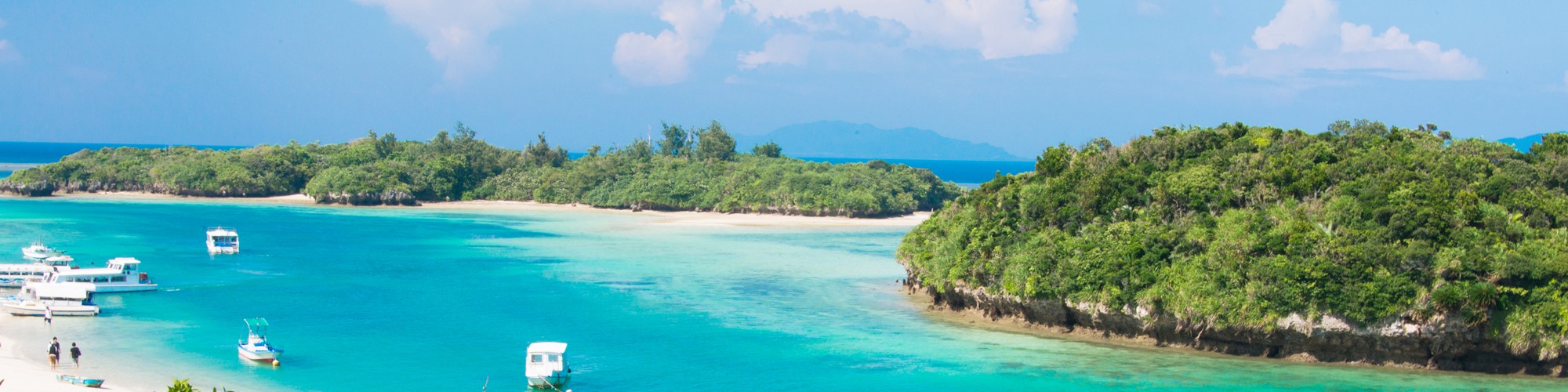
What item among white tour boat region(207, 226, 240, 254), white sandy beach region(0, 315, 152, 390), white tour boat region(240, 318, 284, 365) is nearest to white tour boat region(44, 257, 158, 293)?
white sandy beach region(0, 315, 152, 390)

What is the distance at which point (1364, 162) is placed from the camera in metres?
29.7

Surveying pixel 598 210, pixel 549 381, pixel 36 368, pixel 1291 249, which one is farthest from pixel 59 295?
pixel 598 210

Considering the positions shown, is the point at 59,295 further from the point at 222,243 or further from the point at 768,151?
the point at 768,151

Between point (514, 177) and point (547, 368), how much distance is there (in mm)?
75989

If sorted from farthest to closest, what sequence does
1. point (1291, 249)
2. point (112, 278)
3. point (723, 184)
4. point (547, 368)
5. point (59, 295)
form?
point (723, 184)
point (112, 278)
point (59, 295)
point (1291, 249)
point (547, 368)

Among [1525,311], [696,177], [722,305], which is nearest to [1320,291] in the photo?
[1525,311]

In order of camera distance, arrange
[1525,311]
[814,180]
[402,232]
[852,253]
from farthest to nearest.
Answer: [814,180]
[402,232]
[852,253]
[1525,311]

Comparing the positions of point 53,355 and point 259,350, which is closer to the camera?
point 53,355

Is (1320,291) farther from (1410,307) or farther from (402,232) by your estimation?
(402,232)

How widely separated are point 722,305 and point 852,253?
19.0 m

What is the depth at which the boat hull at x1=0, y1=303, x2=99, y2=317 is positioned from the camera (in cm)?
3231

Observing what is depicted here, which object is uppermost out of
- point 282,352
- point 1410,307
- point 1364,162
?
point 1364,162

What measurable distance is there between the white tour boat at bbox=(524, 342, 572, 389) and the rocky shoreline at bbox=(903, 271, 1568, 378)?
463 inches

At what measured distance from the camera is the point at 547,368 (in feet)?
79.6
